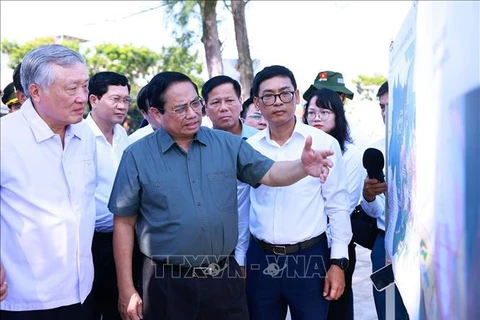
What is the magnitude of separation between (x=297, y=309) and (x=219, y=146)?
95 centimetres

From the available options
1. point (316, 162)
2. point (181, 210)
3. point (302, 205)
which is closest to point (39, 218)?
point (181, 210)

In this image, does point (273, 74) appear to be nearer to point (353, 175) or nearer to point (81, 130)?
point (353, 175)

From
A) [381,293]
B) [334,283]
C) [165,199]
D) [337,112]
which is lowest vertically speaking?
[381,293]

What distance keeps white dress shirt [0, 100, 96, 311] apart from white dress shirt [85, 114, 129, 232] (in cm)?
70

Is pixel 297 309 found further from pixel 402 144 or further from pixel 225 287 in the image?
pixel 402 144

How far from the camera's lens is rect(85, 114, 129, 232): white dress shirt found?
10.2ft

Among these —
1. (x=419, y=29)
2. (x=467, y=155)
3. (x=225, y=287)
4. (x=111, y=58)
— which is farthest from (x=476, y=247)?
(x=111, y=58)

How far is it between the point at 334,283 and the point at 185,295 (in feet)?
2.59

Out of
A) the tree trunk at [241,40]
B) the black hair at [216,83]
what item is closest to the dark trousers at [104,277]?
the black hair at [216,83]

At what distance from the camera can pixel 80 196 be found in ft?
7.84

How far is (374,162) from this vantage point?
9.77 ft

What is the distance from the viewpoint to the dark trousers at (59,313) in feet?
7.32

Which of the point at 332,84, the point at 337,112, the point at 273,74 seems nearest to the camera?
the point at 273,74

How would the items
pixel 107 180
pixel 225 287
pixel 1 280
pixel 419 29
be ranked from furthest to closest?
pixel 107 180, pixel 225 287, pixel 1 280, pixel 419 29
